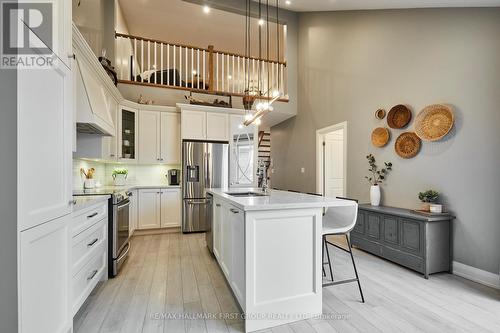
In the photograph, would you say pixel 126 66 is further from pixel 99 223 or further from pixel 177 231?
pixel 99 223

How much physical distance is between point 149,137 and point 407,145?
171 inches

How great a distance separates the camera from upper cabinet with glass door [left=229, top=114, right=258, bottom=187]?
16.3 feet

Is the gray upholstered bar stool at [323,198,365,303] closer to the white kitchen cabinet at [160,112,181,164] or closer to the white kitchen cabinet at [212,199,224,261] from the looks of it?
the white kitchen cabinet at [212,199,224,261]

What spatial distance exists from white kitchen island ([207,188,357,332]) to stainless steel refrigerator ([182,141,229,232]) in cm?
272

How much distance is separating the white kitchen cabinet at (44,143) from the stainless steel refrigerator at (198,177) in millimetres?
2997

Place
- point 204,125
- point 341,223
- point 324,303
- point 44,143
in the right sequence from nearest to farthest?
point 44,143 → point 324,303 → point 341,223 → point 204,125

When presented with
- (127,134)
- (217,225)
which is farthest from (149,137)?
(217,225)

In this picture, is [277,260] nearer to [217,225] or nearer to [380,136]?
[217,225]

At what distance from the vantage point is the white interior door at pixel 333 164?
516 cm

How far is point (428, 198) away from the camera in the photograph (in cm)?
291

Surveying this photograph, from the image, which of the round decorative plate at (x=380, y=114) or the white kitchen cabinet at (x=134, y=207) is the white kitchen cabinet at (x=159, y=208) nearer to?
the white kitchen cabinet at (x=134, y=207)

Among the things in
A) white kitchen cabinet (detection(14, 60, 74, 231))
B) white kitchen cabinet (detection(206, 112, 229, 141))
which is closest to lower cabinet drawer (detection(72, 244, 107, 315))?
white kitchen cabinet (detection(14, 60, 74, 231))

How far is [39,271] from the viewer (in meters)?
1.24

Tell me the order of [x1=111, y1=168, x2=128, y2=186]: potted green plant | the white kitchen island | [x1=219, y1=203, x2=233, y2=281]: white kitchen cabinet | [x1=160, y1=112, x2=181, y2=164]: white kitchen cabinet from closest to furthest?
the white kitchen island
[x1=219, y1=203, x2=233, y2=281]: white kitchen cabinet
[x1=111, y1=168, x2=128, y2=186]: potted green plant
[x1=160, y1=112, x2=181, y2=164]: white kitchen cabinet
